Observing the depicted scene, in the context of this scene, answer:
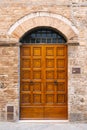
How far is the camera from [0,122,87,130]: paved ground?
9781 mm

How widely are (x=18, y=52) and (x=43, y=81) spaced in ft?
4.32

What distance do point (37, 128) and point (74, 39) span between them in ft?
10.4

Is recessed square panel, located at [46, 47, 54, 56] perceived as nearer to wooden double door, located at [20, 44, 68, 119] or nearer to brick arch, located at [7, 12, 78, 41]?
wooden double door, located at [20, 44, 68, 119]

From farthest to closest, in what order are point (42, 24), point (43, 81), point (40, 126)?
point (43, 81) → point (42, 24) → point (40, 126)

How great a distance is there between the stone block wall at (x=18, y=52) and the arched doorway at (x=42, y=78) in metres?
0.32

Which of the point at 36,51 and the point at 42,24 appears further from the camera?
the point at 36,51

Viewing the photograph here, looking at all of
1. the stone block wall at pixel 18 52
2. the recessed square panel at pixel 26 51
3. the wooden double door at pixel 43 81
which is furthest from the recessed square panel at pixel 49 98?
the recessed square panel at pixel 26 51

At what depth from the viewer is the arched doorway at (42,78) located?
423 inches

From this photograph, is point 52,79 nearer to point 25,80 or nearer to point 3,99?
point 25,80

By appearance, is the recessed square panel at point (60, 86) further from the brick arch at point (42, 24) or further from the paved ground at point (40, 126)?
the brick arch at point (42, 24)

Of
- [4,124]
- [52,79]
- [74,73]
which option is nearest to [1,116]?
[4,124]

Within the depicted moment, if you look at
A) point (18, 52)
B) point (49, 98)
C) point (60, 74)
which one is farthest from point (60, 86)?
point (18, 52)

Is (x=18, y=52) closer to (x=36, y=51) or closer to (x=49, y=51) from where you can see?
(x=36, y=51)

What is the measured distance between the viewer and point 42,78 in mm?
10766
